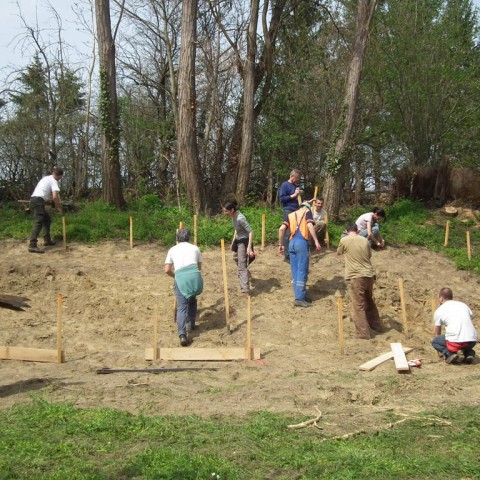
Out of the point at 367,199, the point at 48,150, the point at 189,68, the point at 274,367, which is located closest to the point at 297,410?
the point at 274,367

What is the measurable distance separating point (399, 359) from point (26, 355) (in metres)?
5.36

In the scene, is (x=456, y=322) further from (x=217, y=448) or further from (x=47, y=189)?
(x=47, y=189)

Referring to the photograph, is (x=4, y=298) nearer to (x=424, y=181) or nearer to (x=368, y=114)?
(x=424, y=181)

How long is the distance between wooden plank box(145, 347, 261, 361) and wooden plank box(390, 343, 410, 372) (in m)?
1.99

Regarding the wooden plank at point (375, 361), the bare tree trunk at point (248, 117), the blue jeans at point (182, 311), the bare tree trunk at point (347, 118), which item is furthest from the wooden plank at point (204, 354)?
the bare tree trunk at point (248, 117)

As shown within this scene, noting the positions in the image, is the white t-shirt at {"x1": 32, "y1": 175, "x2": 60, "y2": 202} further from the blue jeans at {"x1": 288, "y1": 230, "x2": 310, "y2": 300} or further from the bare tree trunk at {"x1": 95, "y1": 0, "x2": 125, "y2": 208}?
the blue jeans at {"x1": 288, "y1": 230, "x2": 310, "y2": 300}

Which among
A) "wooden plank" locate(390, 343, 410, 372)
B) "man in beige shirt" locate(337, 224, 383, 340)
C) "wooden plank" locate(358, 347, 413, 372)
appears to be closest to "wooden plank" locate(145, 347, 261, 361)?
"wooden plank" locate(358, 347, 413, 372)

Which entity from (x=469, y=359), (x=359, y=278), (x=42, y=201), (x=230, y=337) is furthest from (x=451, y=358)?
(x=42, y=201)

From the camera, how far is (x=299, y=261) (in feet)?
37.6

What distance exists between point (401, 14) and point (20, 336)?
16032 mm

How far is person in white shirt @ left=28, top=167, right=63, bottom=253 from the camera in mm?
13781

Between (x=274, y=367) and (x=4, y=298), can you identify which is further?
(x=274, y=367)

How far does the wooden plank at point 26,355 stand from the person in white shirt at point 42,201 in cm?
506

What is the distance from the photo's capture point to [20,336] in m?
10.5
